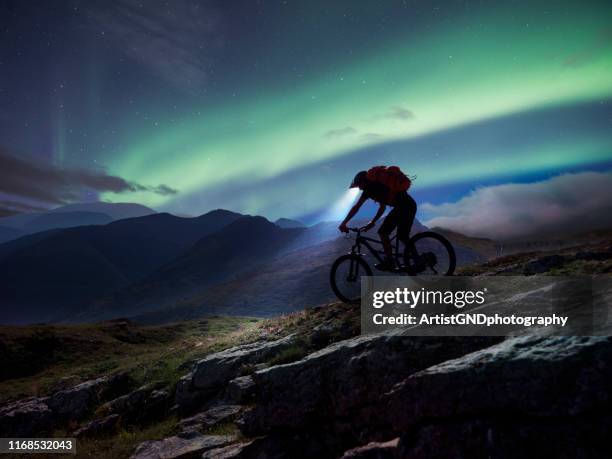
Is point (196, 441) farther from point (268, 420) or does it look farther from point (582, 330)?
point (582, 330)

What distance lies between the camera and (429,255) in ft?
41.2

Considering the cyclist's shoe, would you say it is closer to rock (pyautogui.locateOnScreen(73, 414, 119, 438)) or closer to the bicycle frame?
the bicycle frame

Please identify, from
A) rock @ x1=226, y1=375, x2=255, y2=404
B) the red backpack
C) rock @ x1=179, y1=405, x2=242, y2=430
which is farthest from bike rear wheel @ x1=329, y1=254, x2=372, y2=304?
rock @ x1=179, y1=405, x2=242, y2=430

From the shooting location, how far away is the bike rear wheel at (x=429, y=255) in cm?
1243

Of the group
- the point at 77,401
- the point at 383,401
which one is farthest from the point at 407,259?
the point at 77,401

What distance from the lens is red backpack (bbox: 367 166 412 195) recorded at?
11.9 meters

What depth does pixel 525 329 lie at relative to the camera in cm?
802

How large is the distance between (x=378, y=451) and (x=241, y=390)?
6560 mm

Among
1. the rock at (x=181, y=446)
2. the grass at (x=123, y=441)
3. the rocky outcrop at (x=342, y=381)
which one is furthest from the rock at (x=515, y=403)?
the grass at (x=123, y=441)

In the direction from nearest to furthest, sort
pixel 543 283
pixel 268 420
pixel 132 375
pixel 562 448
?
pixel 562 448, pixel 268 420, pixel 543 283, pixel 132 375

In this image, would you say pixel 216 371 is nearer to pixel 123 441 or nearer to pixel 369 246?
pixel 123 441

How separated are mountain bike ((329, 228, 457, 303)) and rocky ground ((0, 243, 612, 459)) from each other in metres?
1.66

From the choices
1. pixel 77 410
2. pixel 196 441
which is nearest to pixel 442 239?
pixel 196 441

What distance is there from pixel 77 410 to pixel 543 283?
Answer: 21040 mm
